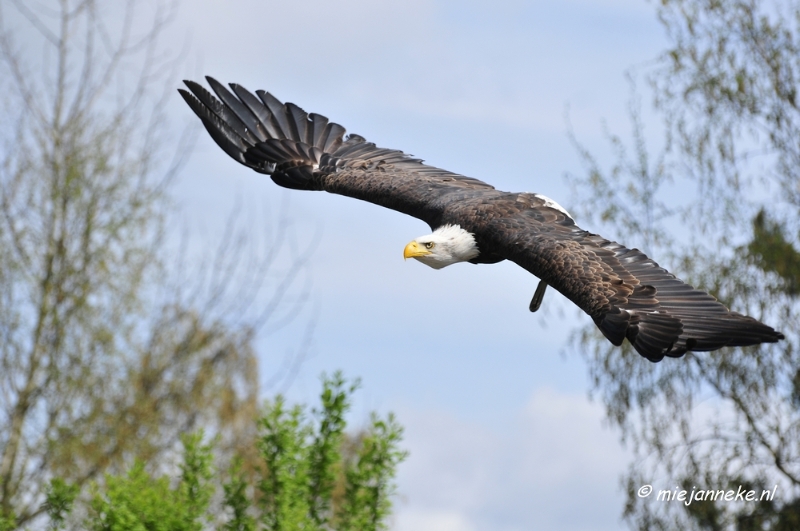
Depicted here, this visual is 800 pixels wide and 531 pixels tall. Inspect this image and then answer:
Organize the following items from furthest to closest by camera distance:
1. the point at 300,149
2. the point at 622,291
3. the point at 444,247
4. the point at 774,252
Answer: the point at 774,252 < the point at 300,149 < the point at 444,247 < the point at 622,291

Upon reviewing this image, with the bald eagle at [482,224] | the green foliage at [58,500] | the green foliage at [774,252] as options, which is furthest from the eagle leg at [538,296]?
the green foliage at [774,252]

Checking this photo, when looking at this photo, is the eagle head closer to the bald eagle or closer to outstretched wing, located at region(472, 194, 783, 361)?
the bald eagle

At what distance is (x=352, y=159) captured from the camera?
9914 millimetres

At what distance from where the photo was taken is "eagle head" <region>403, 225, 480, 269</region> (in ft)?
26.2

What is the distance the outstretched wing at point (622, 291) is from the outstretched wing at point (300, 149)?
5.21 ft

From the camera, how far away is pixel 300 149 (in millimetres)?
9852

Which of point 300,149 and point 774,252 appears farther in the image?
point 774,252

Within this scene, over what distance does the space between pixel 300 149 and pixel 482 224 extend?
8.62 ft

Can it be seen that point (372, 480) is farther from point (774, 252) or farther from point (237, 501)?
point (774, 252)

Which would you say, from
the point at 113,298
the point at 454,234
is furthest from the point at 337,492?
the point at 454,234

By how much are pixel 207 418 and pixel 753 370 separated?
908cm

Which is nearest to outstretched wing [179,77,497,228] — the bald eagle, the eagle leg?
Answer: the bald eagle

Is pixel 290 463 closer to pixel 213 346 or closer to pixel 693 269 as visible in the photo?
pixel 693 269

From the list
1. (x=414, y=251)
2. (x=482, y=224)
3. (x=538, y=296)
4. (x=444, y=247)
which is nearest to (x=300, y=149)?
(x=414, y=251)
